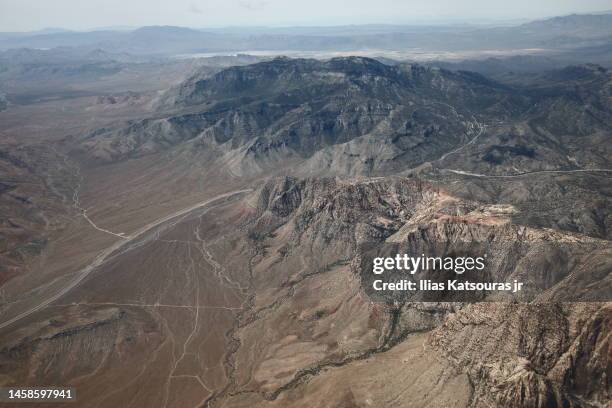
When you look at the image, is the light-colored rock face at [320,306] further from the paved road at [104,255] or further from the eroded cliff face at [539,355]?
the paved road at [104,255]

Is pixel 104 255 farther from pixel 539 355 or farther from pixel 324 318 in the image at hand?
pixel 539 355

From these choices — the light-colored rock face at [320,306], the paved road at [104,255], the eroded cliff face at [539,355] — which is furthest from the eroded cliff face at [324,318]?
the paved road at [104,255]

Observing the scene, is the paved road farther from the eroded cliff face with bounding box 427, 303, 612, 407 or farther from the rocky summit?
the eroded cliff face with bounding box 427, 303, 612, 407

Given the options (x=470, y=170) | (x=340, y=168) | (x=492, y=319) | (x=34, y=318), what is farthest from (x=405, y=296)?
(x=340, y=168)

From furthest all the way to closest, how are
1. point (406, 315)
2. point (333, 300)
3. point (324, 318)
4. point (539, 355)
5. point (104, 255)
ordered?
1. point (104, 255)
2. point (333, 300)
3. point (324, 318)
4. point (406, 315)
5. point (539, 355)

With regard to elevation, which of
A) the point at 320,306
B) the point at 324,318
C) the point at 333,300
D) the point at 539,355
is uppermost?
the point at 539,355

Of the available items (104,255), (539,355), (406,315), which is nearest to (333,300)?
(406,315)

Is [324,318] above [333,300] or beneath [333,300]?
beneath

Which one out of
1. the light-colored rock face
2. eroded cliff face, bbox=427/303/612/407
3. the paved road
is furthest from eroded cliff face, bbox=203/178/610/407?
the paved road
